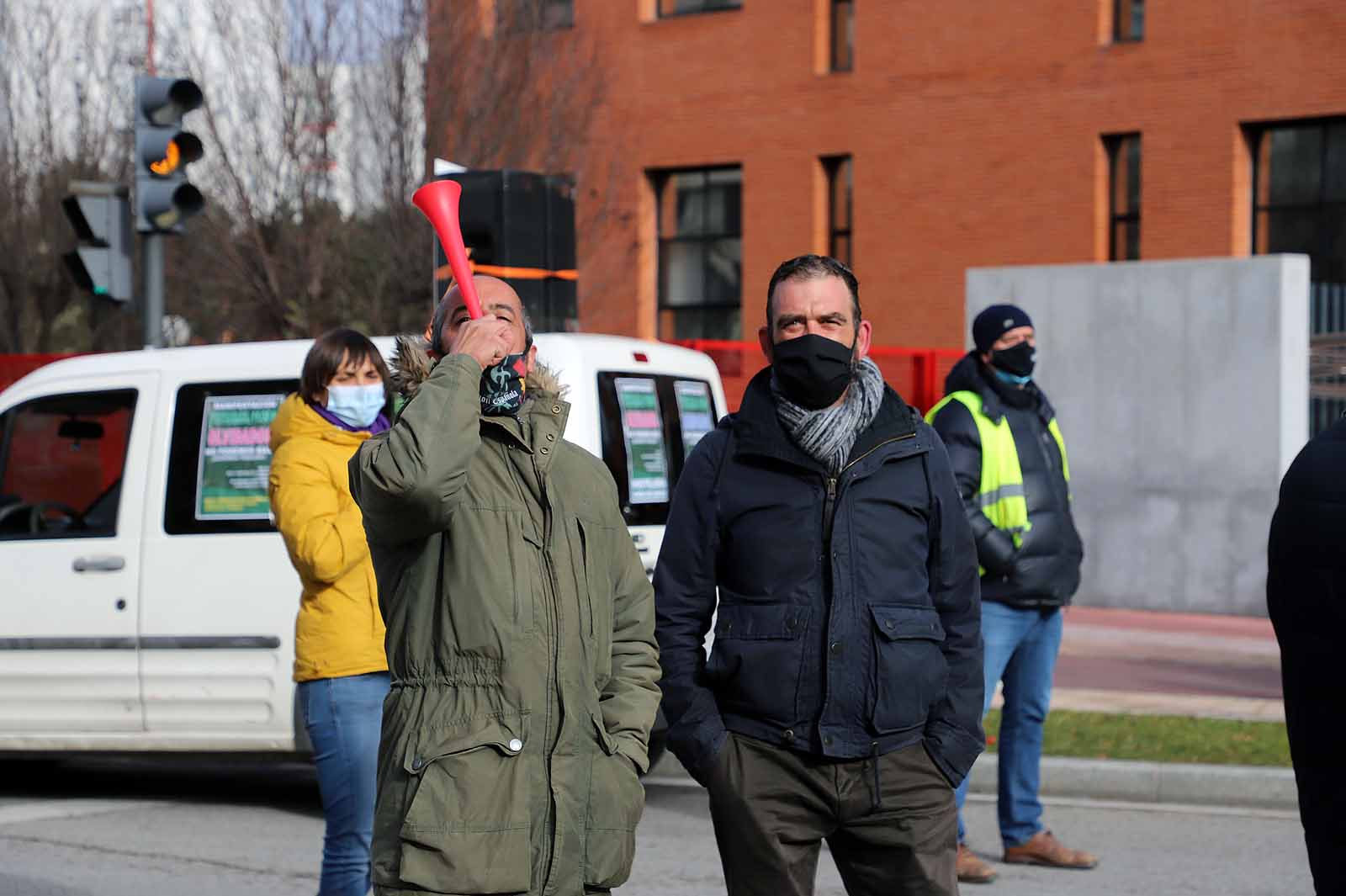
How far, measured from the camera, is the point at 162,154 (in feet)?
35.7

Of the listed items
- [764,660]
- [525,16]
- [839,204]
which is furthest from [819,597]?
[839,204]

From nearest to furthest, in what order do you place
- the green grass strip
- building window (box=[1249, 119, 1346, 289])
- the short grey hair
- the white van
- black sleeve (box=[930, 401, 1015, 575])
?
the short grey hair
black sleeve (box=[930, 401, 1015, 575])
the white van
the green grass strip
building window (box=[1249, 119, 1346, 289])

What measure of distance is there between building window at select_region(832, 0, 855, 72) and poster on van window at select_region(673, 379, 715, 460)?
646 inches

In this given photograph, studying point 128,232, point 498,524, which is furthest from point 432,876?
point 128,232

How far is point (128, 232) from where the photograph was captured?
11352 millimetres

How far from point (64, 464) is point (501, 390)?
224 inches

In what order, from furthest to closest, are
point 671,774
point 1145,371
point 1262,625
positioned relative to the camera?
point 1145,371 → point 1262,625 → point 671,774

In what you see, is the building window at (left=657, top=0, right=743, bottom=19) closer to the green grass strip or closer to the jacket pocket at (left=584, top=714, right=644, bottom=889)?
the green grass strip

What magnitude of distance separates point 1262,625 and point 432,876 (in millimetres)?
13191

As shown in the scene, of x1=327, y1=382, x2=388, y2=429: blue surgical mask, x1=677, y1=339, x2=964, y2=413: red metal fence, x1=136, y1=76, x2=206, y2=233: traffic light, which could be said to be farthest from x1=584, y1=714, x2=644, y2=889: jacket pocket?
x1=677, y1=339, x2=964, y2=413: red metal fence

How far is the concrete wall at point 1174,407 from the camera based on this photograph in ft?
52.2

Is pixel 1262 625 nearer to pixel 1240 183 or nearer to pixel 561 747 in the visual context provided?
pixel 1240 183

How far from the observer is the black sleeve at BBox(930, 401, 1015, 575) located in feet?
22.0

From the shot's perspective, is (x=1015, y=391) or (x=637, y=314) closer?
(x=1015, y=391)
